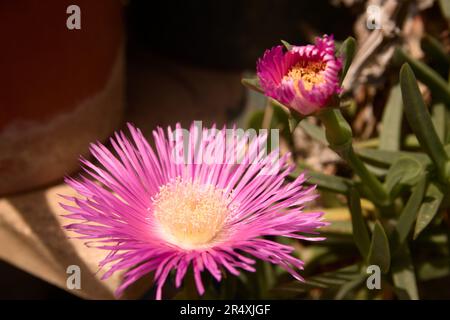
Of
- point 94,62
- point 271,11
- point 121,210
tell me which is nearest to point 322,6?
point 271,11

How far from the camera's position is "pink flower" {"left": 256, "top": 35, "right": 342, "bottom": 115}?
405mm

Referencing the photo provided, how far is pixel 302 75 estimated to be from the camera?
431mm

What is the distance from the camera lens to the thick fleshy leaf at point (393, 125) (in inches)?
25.0

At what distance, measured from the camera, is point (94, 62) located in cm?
70

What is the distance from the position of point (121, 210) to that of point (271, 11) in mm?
588

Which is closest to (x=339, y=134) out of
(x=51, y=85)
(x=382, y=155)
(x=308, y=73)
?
(x=308, y=73)

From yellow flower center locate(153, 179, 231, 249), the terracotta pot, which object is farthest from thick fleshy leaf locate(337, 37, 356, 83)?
the terracotta pot

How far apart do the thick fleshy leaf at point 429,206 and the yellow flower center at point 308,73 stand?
0.53 feet

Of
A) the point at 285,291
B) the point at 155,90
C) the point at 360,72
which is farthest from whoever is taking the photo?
the point at 155,90

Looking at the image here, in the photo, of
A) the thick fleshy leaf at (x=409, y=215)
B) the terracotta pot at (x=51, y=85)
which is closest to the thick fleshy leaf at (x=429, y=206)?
the thick fleshy leaf at (x=409, y=215)

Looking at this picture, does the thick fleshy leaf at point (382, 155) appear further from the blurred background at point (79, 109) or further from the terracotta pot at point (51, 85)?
the terracotta pot at point (51, 85)
